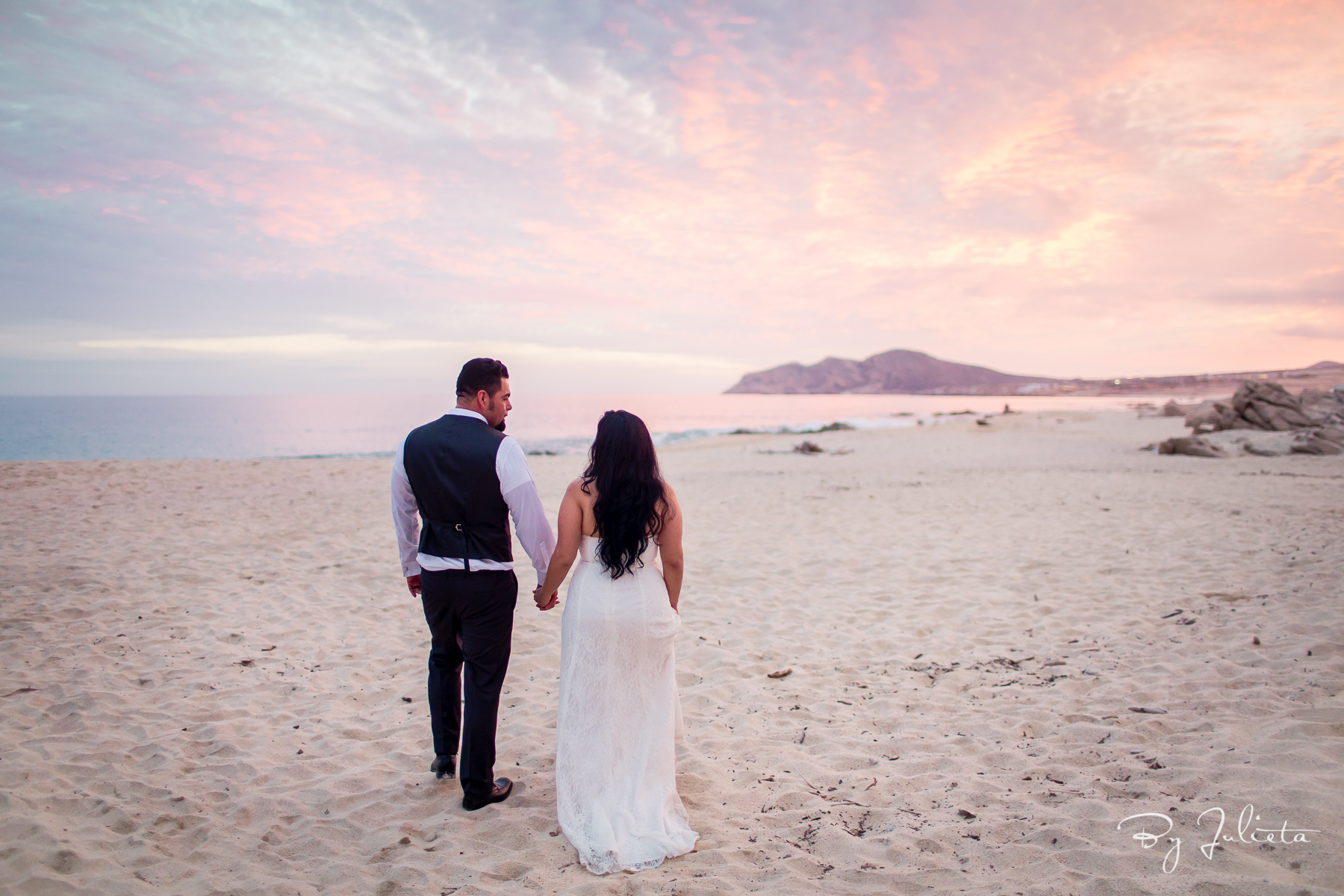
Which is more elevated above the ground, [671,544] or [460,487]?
[460,487]

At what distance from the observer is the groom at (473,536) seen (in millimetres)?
3207

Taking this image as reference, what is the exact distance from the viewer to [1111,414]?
143ft

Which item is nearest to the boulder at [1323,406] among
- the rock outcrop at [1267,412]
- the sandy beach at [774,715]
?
the rock outcrop at [1267,412]

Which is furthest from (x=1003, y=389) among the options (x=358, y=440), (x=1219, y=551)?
(x=1219, y=551)

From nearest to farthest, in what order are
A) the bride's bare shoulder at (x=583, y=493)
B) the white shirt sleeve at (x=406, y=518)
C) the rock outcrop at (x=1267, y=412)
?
1. the bride's bare shoulder at (x=583, y=493)
2. the white shirt sleeve at (x=406, y=518)
3. the rock outcrop at (x=1267, y=412)

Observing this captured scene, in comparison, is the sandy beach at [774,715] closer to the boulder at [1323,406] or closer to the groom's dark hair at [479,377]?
the groom's dark hair at [479,377]

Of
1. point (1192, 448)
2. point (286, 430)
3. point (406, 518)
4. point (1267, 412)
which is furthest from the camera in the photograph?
point (286, 430)

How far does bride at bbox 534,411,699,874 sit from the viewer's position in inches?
119

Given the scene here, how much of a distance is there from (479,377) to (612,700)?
5.84ft

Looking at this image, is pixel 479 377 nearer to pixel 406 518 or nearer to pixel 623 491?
pixel 406 518

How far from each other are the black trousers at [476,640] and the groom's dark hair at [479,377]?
0.94 meters

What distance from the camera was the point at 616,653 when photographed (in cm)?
312

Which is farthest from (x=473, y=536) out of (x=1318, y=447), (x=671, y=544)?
(x=1318, y=447)

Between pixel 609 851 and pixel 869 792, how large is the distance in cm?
151
